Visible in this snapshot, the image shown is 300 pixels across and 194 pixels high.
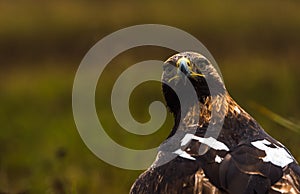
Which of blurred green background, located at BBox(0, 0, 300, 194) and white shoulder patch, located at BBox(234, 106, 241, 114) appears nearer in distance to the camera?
white shoulder patch, located at BBox(234, 106, 241, 114)

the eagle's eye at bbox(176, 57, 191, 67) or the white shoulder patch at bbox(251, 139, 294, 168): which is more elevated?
the eagle's eye at bbox(176, 57, 191, 67)

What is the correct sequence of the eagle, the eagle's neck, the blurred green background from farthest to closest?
the blurred green background → the eagle's neck → the eagle

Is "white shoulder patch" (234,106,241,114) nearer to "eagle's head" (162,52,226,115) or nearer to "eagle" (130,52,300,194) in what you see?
"eagle" (130,52,300,194)

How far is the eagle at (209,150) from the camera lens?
730 centimetres

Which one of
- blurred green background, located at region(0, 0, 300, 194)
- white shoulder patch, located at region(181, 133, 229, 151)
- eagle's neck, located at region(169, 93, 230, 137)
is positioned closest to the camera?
white shoulder patch, located at region(181, 133, 229, 151)

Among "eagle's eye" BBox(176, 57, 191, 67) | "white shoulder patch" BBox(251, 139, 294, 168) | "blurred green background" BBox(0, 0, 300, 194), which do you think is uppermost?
"eagle's eye" BBox(176, 57, 191, 67)

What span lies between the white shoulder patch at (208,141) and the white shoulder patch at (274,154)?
0.22m

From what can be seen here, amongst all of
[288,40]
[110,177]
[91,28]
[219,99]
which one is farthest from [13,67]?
[219,99]

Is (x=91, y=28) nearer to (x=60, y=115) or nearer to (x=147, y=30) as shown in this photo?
(x=147, y=30)

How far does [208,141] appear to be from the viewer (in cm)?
773

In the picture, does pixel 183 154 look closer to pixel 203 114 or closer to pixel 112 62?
pixel 203 114

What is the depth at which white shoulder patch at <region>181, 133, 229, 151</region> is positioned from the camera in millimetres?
7590

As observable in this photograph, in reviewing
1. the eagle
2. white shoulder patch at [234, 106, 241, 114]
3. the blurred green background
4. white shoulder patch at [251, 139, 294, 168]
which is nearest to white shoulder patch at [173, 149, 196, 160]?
the eagle

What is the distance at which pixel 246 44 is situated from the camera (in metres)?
24.1
